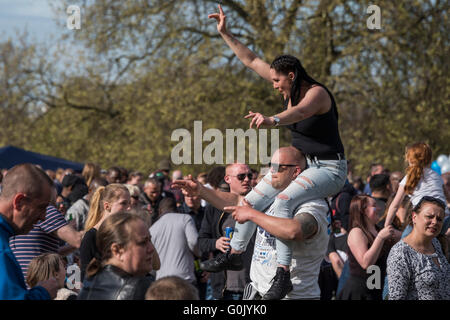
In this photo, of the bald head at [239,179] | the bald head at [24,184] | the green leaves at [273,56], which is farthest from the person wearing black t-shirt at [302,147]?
the green leaves at [273,56]

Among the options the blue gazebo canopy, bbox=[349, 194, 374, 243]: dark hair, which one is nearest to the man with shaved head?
bbox=[349, 194, 374, 243]: dark hair

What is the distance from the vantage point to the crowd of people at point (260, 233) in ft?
10.7

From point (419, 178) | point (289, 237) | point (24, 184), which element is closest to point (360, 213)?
point (419, 178)

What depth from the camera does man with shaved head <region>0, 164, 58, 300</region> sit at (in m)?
3.13

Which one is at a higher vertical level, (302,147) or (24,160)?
(24,160)

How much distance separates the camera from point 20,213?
325cm

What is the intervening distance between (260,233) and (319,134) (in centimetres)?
79

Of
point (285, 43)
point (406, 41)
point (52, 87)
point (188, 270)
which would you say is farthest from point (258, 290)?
point (52, 87)

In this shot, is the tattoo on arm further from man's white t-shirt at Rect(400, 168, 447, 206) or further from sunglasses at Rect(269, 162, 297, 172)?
man's white t-shirt at Rect(400, 168, 447, 206)

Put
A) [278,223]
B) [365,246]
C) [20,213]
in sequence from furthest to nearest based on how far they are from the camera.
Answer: [365,246] < [278,223] < [20,213]

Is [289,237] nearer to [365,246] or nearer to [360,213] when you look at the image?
[365,246]

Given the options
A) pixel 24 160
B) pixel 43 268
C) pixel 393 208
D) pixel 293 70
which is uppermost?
pixel 24 160

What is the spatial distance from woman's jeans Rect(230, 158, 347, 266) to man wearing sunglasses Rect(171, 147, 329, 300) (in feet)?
0.13

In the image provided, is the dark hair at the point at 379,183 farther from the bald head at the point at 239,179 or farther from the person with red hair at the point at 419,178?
the bald head at the point at 239,179
